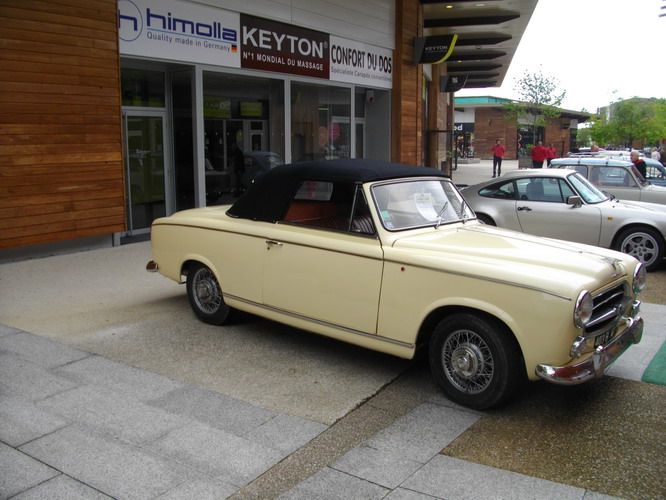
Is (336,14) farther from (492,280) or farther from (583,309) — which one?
(583,309)

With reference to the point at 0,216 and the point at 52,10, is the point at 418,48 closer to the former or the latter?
the point at 52,10

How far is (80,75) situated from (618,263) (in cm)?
764

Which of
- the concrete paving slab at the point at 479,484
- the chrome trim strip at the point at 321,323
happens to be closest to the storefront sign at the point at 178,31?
the chrome trim strip at the point at 321,323

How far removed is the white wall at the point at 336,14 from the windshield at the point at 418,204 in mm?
7446

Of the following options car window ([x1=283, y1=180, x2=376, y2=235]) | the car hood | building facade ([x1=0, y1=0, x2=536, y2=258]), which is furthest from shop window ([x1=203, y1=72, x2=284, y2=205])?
the car hood

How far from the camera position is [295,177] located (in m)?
6.02

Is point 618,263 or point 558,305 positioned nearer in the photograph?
point 558,305

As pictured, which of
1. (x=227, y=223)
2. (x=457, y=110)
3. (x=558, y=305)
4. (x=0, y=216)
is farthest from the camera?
(x=457, y=110)

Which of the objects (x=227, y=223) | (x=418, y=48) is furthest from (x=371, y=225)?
(x=418, y=48)

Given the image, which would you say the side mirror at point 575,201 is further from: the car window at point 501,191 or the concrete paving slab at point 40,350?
the concrete paving slab at point 40,350

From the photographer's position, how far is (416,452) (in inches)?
161

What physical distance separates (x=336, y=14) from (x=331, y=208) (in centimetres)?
1089

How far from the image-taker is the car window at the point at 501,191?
10.8m

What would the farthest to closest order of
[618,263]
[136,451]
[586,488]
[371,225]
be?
[371,225], [618,263], [136,451], [586,488]
